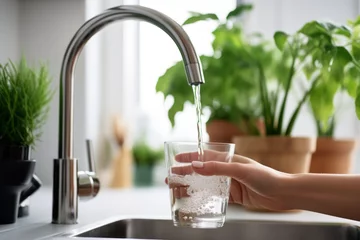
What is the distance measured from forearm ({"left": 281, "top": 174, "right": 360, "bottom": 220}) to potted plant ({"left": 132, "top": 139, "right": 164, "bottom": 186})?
2.21 m

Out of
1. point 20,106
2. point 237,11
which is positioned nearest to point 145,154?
point 237,11

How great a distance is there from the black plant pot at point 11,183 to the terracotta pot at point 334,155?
936 millimetres

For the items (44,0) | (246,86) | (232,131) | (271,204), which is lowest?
(271,204)

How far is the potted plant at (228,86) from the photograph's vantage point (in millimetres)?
1705

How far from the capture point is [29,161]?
43.8 inches

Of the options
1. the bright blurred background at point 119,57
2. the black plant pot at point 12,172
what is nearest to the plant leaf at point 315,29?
the bright blurred background at point 119,57

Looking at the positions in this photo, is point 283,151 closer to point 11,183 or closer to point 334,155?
point 334,155

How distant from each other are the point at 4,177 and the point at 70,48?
285mm

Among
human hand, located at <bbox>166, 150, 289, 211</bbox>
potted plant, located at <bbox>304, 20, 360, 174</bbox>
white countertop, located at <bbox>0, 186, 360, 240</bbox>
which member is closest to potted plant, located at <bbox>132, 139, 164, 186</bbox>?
white countertop, located at <bbox>0, 186, 360, 240</bbox>

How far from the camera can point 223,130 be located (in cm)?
184

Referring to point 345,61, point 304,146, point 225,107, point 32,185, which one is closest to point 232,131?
point 225,107

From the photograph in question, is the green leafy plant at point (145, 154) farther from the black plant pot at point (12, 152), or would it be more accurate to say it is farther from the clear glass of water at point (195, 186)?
the clear glass of water at point (195, 186)

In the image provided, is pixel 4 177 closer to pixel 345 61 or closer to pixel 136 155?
pixel 345 61

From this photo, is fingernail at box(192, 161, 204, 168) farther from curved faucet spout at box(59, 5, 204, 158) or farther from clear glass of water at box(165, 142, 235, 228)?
curved faucet spout at box(59, 5, 204, 158)
